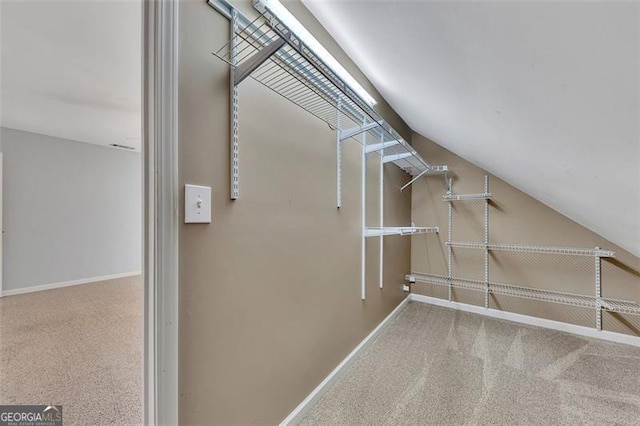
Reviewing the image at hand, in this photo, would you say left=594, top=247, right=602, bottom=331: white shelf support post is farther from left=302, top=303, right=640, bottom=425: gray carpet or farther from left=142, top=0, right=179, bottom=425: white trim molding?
left=142, top=0, right=179, bottom=425: white trim molding

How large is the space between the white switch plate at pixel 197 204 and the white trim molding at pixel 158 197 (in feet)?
0.17

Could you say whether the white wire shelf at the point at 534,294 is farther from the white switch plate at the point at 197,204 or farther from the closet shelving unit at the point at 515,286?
the white switch plate at the point at 197,204

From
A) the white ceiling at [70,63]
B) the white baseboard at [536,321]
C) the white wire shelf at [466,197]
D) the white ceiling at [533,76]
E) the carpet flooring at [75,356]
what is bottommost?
the white baseboard at [536,321]

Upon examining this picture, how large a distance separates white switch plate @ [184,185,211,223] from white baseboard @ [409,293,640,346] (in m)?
3.08

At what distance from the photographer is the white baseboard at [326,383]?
52.0 inches

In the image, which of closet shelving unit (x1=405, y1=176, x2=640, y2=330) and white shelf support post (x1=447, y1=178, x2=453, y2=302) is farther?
white shelf support post (x1=447, y1=178, x2=453, y2=302)

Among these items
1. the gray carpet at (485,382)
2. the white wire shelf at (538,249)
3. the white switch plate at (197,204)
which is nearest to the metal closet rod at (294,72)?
the white switch plate at (197,204)

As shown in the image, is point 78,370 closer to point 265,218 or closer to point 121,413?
point 121,413

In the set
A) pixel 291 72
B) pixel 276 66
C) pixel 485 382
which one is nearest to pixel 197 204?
pixel 291 72

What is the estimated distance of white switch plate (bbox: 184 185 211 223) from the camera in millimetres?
822

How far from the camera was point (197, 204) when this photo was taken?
85 cm

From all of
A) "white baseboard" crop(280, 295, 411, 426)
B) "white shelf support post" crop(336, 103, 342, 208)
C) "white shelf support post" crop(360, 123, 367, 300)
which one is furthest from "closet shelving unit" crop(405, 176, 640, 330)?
"white shelf support post" crop(336, 103, 342, 208)

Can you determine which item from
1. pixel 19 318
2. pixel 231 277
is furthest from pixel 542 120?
pixel 19 318
